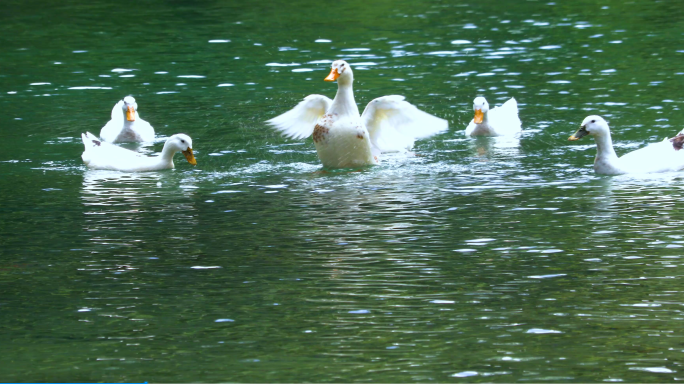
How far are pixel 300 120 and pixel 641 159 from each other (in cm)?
472

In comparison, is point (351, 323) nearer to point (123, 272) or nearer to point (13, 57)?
point (123, 272)

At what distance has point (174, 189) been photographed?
45.2 feet

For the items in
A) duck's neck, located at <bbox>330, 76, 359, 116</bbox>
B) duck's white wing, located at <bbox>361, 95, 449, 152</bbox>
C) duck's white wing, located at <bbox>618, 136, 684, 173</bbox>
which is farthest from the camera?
duck's white wing, located at <bbox>361, 95, 449, 152</bbox>

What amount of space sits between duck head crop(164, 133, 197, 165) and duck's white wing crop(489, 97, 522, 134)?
15.1 ft

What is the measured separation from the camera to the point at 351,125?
14.6 meters

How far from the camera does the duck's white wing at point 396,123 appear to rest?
49.3 ft

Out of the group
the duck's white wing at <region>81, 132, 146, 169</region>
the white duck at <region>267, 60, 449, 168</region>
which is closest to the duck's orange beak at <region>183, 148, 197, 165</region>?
the duck's white wing at <region>81, 132, 146, 169</region>

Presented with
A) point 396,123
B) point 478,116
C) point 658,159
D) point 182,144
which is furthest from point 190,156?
point 658,159

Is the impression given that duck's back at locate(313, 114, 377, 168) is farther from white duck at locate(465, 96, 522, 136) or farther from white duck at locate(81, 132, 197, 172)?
white duck at locate(465, 96, 522, 136)

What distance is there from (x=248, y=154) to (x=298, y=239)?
5.24 metres

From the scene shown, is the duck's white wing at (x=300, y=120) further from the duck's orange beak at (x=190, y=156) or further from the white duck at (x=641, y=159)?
the white duck at (x=641, y=159)

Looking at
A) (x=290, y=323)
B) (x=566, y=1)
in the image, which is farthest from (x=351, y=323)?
(x=566, y=1)

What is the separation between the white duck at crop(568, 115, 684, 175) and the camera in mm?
13600

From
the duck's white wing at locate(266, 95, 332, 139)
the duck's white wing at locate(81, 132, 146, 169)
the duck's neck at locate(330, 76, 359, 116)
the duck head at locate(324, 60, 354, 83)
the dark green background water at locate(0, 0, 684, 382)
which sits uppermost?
the duck head at locate(324, 60, 354, 83)
